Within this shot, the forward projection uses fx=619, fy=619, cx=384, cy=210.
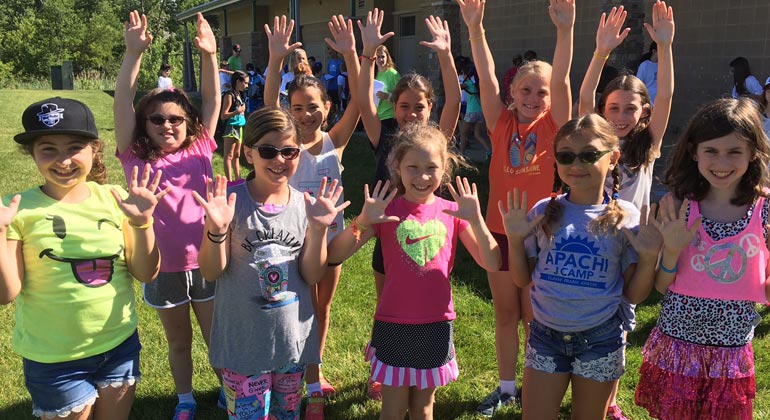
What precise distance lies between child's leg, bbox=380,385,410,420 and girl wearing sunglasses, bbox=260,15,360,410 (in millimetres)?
718

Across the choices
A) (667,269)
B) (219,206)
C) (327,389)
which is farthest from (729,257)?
(327,389)

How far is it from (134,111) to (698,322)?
276cm

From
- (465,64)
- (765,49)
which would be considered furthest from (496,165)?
(465,64)

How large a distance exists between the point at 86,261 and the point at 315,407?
155 cm

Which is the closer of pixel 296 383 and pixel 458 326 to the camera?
pixel 296 383

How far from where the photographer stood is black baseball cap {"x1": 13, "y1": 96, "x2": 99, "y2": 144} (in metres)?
2.36

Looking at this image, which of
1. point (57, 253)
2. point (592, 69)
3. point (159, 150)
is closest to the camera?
point (57, 253)

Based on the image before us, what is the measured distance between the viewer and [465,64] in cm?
1170

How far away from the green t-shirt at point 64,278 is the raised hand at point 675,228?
7.09ft

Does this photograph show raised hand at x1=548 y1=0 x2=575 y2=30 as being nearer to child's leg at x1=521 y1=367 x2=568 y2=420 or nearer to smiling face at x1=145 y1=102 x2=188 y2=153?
child's leg at x1=521 y1=367 x2=568 y2=420

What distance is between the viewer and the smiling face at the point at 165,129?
10.1 ft

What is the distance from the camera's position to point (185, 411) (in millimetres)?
3371

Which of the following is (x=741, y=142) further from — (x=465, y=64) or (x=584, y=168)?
(x=465, y=64)

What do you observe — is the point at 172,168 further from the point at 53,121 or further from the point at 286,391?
the point at 286,391
